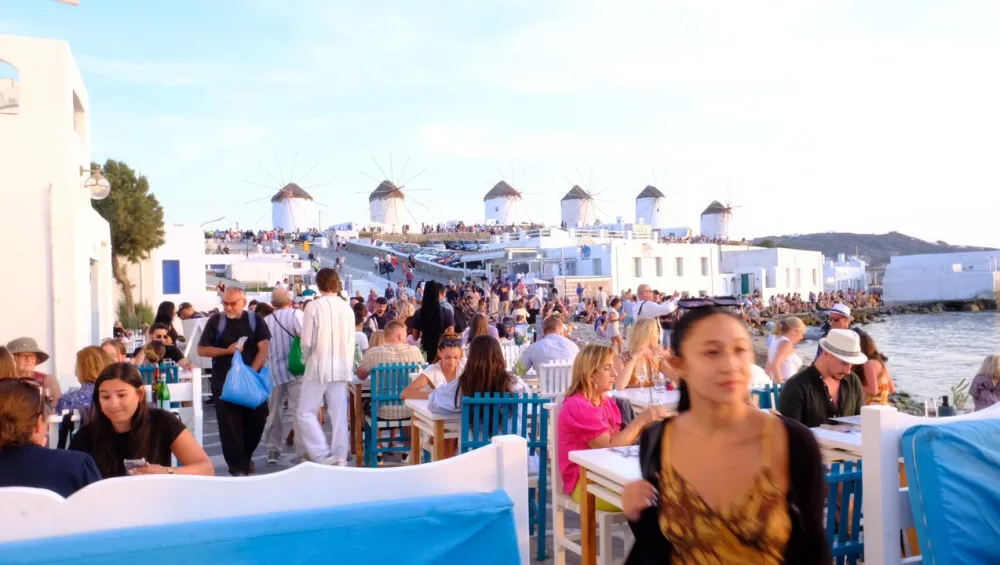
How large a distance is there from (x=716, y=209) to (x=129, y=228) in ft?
259

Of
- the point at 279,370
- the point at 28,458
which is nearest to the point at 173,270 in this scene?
the point at 279,370

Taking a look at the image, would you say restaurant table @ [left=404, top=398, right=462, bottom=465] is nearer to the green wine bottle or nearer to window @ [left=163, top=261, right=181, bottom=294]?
the green wine bottle

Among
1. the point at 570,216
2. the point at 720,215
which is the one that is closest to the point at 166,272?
the point at 570,216

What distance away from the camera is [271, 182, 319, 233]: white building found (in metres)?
87.3

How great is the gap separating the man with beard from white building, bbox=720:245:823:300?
147 ft

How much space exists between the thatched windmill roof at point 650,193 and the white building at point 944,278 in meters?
28.4

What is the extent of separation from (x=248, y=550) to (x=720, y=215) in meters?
95.9

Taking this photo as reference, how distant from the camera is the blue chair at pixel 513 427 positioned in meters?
5.00

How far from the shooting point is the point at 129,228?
2509cm

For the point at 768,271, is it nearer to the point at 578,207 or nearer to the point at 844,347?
the point at 578,207

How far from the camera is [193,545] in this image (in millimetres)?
2225

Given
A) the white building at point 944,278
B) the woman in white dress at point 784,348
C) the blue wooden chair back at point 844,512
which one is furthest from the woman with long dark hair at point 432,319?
the white building at point 944,278

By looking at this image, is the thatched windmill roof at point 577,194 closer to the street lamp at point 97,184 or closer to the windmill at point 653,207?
the windmill at point 653,207

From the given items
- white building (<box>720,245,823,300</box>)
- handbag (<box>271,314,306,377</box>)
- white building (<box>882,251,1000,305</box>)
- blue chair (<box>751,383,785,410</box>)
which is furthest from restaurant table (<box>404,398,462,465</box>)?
white building (<box>882,251,1000,305</box>)
